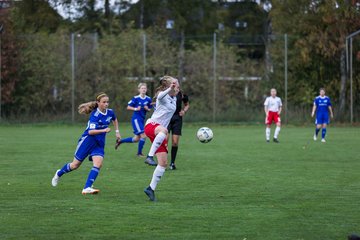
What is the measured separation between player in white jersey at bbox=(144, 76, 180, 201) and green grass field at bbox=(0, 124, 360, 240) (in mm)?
349

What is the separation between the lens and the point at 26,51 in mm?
38875

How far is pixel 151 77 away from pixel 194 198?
91.3 ft

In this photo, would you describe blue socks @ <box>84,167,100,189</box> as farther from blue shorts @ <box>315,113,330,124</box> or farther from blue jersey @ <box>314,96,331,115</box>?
blue jersey @ <box>314,96,331,115</box>

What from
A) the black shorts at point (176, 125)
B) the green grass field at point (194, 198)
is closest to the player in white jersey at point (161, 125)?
the green grass field at point (194, 198)

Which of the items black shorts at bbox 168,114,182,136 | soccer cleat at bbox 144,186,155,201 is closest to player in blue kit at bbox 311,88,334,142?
black shorts at bbox 168,114,182,136

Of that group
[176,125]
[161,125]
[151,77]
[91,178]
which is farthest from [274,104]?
[91,178]

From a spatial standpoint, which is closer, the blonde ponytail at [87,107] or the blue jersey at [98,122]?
the blonde ponytail at [87,107]

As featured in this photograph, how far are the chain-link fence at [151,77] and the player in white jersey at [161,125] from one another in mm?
26300

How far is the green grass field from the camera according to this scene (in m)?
8.55

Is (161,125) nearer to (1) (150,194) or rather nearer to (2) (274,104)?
(1) (150,194)

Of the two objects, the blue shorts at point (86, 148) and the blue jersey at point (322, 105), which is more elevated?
the blue jersey at point (322, 105)

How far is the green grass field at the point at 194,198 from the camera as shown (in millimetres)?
8555

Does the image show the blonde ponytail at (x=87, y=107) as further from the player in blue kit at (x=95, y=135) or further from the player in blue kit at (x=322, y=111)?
the player in blue kit at (x=322, y=111)

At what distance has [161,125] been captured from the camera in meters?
11.7
